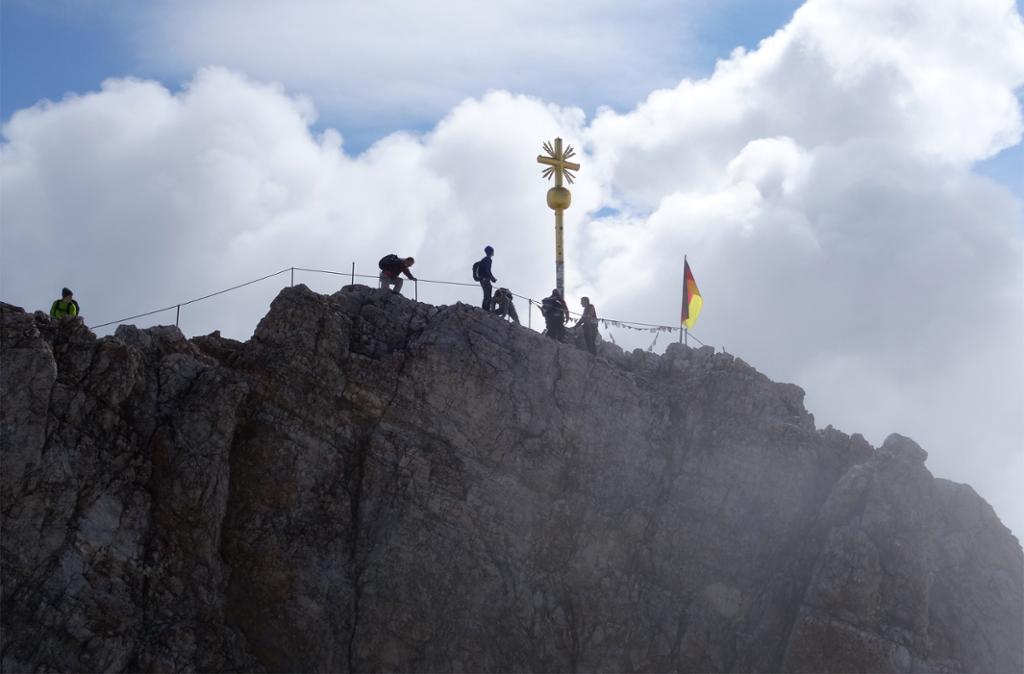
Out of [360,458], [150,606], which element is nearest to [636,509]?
[360,458]

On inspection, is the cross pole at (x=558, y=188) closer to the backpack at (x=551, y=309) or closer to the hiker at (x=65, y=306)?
the backpack at (x=551, y=309)

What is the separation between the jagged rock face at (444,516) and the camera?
118ft

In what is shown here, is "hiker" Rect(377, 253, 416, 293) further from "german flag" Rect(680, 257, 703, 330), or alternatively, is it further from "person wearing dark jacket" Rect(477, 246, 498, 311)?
"german flag" Rect(680, 257, 703, 330)

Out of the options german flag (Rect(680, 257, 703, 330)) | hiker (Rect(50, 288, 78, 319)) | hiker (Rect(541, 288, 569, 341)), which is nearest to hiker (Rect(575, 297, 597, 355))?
hiker (Rect(541, 288, 569, 341))

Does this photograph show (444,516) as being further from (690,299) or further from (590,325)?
(690,299)

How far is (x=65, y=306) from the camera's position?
3972 centimetres

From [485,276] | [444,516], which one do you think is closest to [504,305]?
[485,276]

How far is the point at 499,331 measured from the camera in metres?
42.1

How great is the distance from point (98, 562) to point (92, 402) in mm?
4693

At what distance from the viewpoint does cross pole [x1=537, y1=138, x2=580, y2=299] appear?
4897 cm

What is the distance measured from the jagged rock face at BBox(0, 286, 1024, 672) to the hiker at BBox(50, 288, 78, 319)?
1.30 m

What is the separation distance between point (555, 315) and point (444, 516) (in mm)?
9135

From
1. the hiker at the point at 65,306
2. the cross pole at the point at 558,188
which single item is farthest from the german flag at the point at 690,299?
the hiker at the point at 65,306

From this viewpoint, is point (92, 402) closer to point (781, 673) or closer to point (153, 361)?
point (153, 361)
